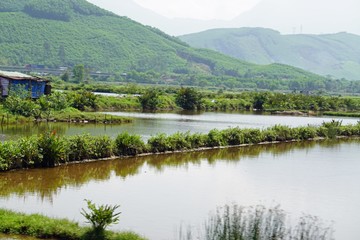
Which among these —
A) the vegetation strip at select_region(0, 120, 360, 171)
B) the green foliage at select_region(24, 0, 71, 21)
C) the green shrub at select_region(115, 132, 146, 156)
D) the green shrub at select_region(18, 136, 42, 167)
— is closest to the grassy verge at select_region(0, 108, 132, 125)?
the vegetation strip at select_region(0, 120, 360, 171)

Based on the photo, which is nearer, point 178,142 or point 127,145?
point 127,145

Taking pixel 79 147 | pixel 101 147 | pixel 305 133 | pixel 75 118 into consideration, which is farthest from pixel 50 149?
pixel 305 133

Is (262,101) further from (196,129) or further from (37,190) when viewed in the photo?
(37,190)

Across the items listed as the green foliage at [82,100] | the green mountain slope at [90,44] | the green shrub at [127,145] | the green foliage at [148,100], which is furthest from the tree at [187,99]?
the green mountain slope at [90,44]

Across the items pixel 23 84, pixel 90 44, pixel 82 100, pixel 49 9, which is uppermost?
pixel 49 9

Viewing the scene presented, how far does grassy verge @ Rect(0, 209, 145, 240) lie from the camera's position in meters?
10.2

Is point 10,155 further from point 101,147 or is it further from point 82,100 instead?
point 82,100

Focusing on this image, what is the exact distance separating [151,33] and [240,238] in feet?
624

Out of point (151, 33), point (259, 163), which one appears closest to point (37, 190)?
point (259, 163)

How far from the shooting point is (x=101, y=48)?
539ft

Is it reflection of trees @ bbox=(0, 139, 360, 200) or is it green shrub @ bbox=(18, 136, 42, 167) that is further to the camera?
green shrub @ bbox=(18, 136, 42, 167)

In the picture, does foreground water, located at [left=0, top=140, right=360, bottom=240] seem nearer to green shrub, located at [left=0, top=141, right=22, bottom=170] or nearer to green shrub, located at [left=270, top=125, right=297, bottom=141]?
green shrub, located at [left=0, top=141, right=22, bottom=170]

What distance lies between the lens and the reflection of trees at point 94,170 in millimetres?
15133

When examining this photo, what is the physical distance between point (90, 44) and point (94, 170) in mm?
148278
